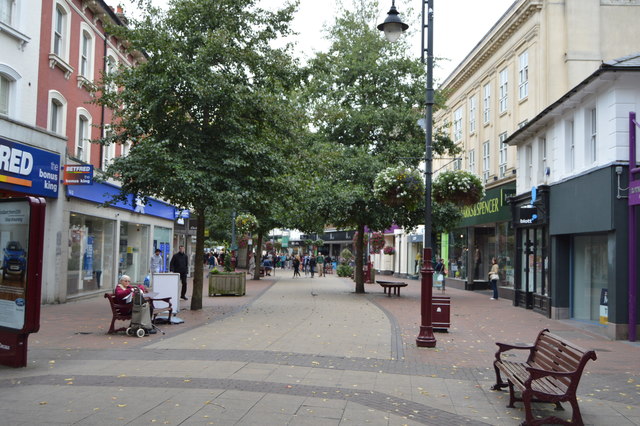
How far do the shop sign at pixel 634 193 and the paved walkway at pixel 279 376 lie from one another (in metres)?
2.93

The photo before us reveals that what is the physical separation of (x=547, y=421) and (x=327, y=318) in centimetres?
1014

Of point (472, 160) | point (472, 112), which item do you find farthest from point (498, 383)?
point (472, 112)

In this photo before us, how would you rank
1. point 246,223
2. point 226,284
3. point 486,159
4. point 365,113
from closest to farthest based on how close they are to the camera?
point 226,284 → point 365,113 → point 486,159 → point 246,223

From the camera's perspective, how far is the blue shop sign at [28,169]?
1460 cm

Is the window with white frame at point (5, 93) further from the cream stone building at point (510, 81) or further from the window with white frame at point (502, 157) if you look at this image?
the window with white frame at point (502, 157)

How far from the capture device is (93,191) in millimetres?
20266

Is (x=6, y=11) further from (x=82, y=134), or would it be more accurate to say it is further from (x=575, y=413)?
(x=575, y=413)

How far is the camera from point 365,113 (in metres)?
25.8

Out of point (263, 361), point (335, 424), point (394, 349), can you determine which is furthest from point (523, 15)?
point (335, 424)

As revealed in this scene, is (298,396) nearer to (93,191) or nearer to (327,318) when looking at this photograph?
(327,318)

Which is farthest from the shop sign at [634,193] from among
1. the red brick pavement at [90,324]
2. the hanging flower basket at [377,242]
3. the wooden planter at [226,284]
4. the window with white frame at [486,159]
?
the hanging flower basket at [377,242]

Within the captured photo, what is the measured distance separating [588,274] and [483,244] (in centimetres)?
1444

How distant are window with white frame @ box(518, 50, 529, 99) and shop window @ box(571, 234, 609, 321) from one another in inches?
440

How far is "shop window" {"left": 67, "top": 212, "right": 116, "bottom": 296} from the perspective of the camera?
19297 millimetres
